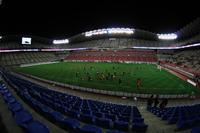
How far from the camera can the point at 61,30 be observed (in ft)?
285

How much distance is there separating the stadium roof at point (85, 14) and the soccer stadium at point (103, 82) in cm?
995

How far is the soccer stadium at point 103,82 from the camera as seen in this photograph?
30.3 ft

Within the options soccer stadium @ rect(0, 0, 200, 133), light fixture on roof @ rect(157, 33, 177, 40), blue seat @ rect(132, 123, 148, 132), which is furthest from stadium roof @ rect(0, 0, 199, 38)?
blue seat @ rect(132, 123, 148, 132)

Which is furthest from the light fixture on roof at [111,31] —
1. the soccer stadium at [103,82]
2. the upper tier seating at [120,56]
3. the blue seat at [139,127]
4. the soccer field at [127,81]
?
the blue seat at [139,127]

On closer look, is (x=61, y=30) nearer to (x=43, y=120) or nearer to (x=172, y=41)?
(x=172, y=41)

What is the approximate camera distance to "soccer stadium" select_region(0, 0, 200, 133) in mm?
9227

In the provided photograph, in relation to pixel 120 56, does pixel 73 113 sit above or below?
below

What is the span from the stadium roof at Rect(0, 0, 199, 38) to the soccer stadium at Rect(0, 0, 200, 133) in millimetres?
9954

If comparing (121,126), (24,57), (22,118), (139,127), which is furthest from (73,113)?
(24,57)

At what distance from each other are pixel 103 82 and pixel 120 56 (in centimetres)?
5195

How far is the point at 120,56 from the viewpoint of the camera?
83375 mm

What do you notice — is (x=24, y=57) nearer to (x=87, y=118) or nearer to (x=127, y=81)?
(x=127, y=81)

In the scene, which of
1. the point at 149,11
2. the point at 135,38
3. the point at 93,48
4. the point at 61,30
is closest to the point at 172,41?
the point at 135,38

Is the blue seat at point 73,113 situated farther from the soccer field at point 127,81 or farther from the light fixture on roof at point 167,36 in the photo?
the light fixture on roof at point 167,36
